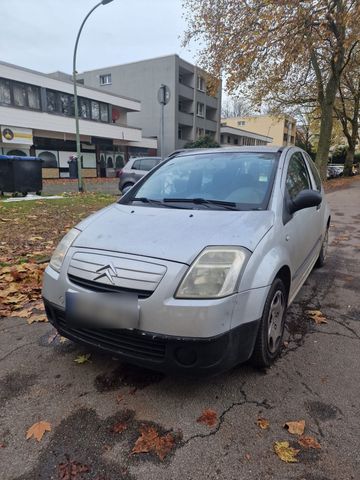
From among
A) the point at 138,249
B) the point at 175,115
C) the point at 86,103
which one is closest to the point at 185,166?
the point at 138,249

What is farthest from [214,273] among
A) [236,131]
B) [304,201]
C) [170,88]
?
[236,131]

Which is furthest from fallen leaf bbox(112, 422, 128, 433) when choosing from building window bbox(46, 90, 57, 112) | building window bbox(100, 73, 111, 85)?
building window bbox(100, 73, 111, 85)

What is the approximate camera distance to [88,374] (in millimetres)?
2545

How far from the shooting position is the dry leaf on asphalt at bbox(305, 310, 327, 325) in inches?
135

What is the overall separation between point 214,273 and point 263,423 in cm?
94

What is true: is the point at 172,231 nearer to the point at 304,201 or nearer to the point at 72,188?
the point at 304,201

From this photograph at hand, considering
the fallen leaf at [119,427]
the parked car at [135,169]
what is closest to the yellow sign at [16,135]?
the parked car at [135,169]

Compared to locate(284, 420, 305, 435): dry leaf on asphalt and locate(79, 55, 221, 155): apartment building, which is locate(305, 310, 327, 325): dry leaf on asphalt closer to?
locate(284, 420, 305, 435): dry leaf on asphalt

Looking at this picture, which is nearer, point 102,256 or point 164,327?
point 164,327

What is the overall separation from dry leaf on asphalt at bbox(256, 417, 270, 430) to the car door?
126 cm

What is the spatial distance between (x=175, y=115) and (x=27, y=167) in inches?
1122

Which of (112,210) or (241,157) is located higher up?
(241,157)

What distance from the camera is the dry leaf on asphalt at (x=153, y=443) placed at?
1.88m

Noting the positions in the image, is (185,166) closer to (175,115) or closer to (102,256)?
(102,256)
